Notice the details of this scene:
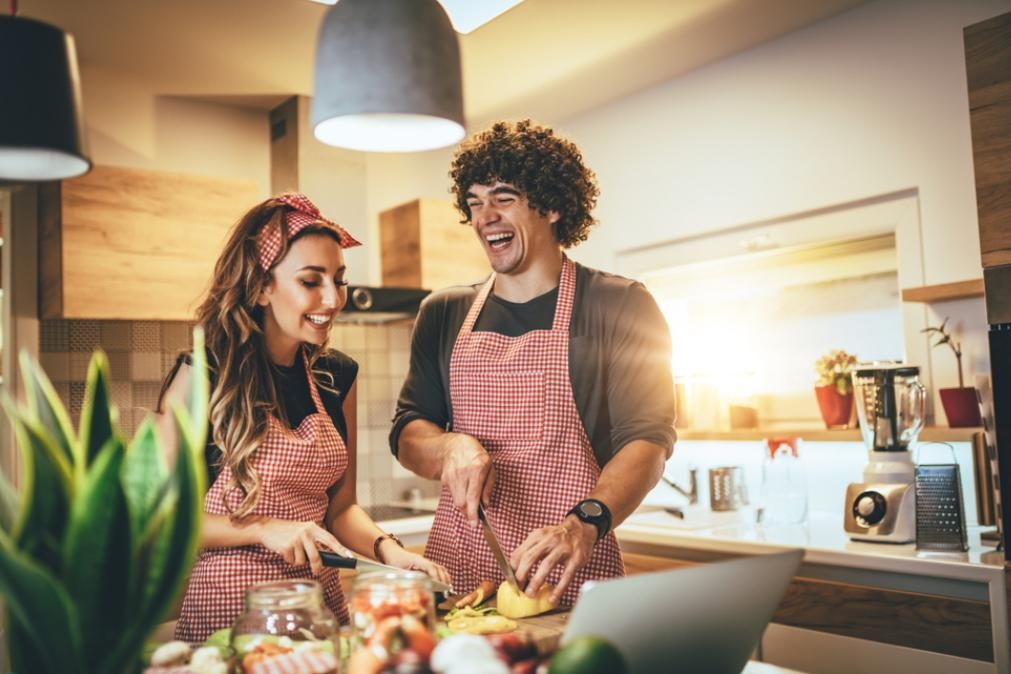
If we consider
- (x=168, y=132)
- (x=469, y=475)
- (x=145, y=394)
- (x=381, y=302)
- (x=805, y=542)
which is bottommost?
(x=805, y=542)

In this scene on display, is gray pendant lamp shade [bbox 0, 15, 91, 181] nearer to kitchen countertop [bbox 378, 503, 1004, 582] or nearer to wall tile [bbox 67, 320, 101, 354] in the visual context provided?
kitchen countertop [bbox 378, 503, 1004, 582]

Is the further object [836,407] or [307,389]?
[836,407]

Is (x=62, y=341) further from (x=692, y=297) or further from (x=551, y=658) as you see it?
(x=551, y=658)

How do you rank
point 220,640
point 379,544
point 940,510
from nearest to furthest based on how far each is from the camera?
point 220,640
point 379,544
point 940,510

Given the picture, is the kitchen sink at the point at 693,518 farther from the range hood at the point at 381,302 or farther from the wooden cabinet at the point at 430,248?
the wooden cabinet at the point at 430,248

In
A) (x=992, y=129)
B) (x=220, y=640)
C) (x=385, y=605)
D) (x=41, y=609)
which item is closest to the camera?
(x=41, y=609)

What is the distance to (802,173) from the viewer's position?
10.2 ft

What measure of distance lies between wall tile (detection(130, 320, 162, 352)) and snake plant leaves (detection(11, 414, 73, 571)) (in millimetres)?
3031

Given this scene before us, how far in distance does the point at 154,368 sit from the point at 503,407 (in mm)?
2289

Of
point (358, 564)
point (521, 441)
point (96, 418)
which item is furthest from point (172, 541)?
point (521, 441)

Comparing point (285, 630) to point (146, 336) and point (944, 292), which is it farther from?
point (146, 336)

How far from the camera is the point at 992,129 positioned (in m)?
2.10

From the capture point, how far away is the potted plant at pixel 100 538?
692 millimetres

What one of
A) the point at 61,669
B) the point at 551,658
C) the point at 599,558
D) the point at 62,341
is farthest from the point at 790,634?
the point at 62,341
